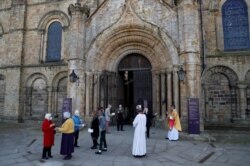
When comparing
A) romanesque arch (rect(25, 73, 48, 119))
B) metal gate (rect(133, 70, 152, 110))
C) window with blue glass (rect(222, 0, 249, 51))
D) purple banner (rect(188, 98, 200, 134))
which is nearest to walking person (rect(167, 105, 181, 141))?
purple banner (rect(188, 98, 200, 134))

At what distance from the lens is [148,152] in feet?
26.8

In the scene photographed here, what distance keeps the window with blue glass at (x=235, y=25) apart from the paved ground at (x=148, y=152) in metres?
6.38

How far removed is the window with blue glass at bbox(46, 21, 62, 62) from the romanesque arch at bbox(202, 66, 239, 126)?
11368mm

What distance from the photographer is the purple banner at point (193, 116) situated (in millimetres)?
10602

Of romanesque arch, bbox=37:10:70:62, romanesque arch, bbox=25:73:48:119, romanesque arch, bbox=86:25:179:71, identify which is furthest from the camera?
romanesque arch, bbox=37:10:70:62

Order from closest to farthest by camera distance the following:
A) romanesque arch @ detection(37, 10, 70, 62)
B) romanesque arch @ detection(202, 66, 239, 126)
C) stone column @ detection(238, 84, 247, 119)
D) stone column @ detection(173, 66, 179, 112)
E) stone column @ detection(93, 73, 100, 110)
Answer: stone column @ detection(173, 66, 179, 112), stone column @ detection(238, 84, 247, 119), stone column @ detection(93, 73, 100, 110), romanesque arch @ detection(202, 66, 239, 126), romanesque arch @ detection(37, 10, 70, 62)

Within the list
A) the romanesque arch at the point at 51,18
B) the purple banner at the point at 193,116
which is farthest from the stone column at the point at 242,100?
the romanesque arch at the point at 51,18

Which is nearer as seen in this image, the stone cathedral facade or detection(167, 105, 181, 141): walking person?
detection(167, 105, 181, 141): walking person

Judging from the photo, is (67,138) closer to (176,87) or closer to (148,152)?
(148,152)

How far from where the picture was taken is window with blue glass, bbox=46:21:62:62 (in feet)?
59.6

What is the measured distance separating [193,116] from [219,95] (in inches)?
176

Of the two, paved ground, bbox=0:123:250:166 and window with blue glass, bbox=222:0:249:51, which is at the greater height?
window with blue glass, bbox=222:0:249:51

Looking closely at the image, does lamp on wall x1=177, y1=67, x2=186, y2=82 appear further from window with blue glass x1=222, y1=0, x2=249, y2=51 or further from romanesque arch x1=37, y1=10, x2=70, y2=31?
romanesque arch x1=37, y1=10, x2=70, y2=31

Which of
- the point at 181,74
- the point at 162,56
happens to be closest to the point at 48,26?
the point at 162,56
